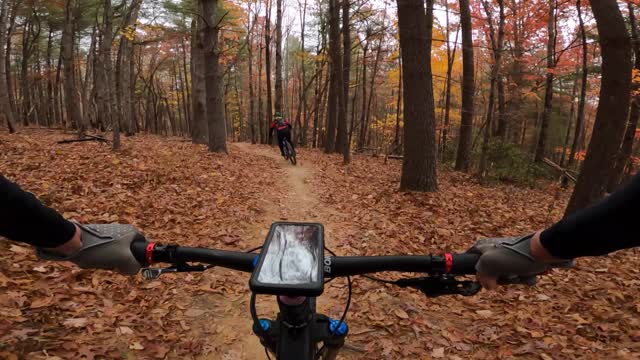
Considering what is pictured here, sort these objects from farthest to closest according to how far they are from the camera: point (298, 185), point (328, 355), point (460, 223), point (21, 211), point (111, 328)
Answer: point (298, 185)
point (460, 223)
point (111, 328)
point (328, 355)
point (21, 211)

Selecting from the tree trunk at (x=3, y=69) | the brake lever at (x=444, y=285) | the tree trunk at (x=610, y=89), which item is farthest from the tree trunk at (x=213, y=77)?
the brake lever at (x=444, y=285)

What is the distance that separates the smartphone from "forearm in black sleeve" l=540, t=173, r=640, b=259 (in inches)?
31.6

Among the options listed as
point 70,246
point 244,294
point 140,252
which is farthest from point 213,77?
point 70,246

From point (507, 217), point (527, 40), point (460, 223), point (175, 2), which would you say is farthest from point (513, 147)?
point (175, 2)

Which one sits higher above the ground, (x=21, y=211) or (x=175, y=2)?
(x=175, y=2)

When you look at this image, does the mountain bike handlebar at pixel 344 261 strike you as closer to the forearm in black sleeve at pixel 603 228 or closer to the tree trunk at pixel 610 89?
the forearm in black sleeve at pixel 603 228

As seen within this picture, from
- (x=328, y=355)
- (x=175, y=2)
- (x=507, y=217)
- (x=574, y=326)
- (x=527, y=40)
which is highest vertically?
(x=175, y=2)

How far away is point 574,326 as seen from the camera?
4348mm

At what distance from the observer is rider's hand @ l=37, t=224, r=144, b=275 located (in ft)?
4.28

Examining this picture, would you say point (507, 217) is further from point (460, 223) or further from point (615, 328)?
point (615, 328)

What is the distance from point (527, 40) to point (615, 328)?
79.0 ft

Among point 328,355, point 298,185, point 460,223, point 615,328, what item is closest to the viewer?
point 328,355

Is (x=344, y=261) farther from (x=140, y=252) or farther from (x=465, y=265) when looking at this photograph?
(x=140, y=252)

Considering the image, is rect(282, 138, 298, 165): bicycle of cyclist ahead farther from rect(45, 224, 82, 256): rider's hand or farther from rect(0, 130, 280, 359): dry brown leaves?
rect(45, 224, 82, 256): rider's hand
